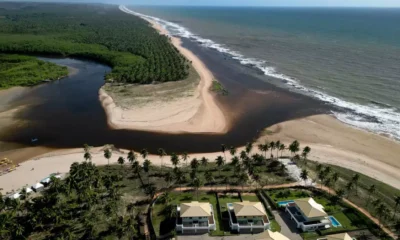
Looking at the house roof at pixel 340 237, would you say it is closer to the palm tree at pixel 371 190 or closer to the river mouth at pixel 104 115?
the palm tree at pixel 371 190

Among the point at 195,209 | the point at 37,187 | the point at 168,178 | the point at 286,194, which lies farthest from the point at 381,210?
the point at 37,187

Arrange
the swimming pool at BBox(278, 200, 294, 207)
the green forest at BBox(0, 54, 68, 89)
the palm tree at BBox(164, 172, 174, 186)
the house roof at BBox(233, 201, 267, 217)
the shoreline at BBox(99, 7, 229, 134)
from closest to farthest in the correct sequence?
1. the house roof at BBox(233, 201, 267, 217)
2. the swimming pool at BBox(278, 200, 294, 207)
3. the palm tree at BBox(164, 172, 174, 186)
4. the shoreline at BBox(99, 7, 229, 134)
5. the green forest at BBox(0, 54, 68, 89)

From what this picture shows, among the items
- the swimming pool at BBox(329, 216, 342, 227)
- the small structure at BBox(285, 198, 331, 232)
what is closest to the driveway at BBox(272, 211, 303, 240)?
the small structure at BBox(285, 198, 331, 232)

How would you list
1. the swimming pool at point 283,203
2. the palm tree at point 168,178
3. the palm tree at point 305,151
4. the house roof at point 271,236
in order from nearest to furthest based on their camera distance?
the house roof at point 271,236 < the swimming pool at point 283,203 < the palm tree at point 168,178 < the palm tree at point 305,151

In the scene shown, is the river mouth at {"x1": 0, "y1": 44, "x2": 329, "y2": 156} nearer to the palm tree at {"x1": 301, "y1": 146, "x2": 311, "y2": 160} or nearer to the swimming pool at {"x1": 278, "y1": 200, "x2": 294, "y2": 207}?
the palm tree at {"x1": 301, "y1": 146, "x2": 311, "y2": 160}

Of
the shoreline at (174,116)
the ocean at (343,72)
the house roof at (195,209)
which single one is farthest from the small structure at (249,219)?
the ocean at (343,72)
